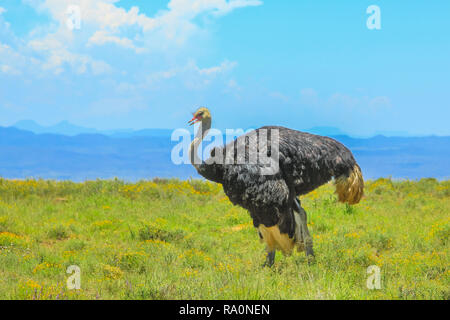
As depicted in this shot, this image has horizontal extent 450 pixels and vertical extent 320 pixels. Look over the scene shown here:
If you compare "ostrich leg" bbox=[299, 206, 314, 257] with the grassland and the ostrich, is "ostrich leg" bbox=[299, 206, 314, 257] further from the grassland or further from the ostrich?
the grassland

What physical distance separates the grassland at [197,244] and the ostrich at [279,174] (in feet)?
1.70

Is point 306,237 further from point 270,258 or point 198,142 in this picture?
point 198,142

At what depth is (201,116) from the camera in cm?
732

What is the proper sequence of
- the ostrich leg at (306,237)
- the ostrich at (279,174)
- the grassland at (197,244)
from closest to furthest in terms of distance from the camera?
the grassland at (197,244)
the ostrich at (279,174)
the ostrich leg at (306,237)

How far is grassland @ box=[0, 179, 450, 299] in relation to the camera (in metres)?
5.64

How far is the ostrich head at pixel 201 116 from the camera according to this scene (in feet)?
Result: 23.9

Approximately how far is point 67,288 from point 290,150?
10.9ft

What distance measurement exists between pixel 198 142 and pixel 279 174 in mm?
1244

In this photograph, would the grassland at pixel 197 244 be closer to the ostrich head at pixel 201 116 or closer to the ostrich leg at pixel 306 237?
the ostrich leg at pixel 306 237

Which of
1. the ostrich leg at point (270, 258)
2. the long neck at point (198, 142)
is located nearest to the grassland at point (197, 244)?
the ostrich leg at point (270, 258)

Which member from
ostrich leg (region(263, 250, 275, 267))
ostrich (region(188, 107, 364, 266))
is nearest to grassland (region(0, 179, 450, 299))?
ostrich leg (region(263, 250, 275, 267))

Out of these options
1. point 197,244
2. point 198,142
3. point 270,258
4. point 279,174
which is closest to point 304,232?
point 270,258

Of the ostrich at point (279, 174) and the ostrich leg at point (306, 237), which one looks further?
the ostrich leg at point (306, 237)
